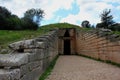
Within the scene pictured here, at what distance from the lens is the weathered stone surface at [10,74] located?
4.20m

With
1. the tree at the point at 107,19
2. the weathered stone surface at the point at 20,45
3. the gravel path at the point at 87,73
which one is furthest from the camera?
the tree at the point at 107,19

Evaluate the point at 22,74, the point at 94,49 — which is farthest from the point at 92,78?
the point at 94,49

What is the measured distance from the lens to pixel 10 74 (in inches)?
172

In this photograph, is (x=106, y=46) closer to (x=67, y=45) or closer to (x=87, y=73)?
(x=87, y=73)

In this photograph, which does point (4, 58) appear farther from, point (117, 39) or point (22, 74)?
point (117, 39)

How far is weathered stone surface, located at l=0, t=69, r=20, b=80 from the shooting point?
420 cm

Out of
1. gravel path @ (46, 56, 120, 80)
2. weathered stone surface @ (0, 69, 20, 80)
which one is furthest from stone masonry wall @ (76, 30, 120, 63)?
weathered stone surface @ (0, 69, 20, 80)

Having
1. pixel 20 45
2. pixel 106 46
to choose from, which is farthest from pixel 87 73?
pixel 106 46

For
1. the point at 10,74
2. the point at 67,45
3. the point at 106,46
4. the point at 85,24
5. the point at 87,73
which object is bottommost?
the point at 87,73

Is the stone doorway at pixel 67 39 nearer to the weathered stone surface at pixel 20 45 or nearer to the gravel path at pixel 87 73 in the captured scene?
the gravel path at pixel 87 73

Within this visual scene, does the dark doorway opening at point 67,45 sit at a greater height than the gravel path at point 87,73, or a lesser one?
greater

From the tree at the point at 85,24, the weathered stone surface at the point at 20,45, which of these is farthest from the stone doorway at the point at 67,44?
the weathered stone surface at the point at 20,45

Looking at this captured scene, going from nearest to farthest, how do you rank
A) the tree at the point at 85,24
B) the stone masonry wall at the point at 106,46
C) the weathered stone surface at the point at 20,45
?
the weathered stone surface at the point at 20,45 → the stone masonry wall at the point at 106,46 → the tree at the point at 85,24

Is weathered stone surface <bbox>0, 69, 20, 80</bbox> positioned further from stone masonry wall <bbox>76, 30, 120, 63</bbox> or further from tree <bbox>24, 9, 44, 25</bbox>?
tree <bbox>24, 9, 44, 25</bbox>
